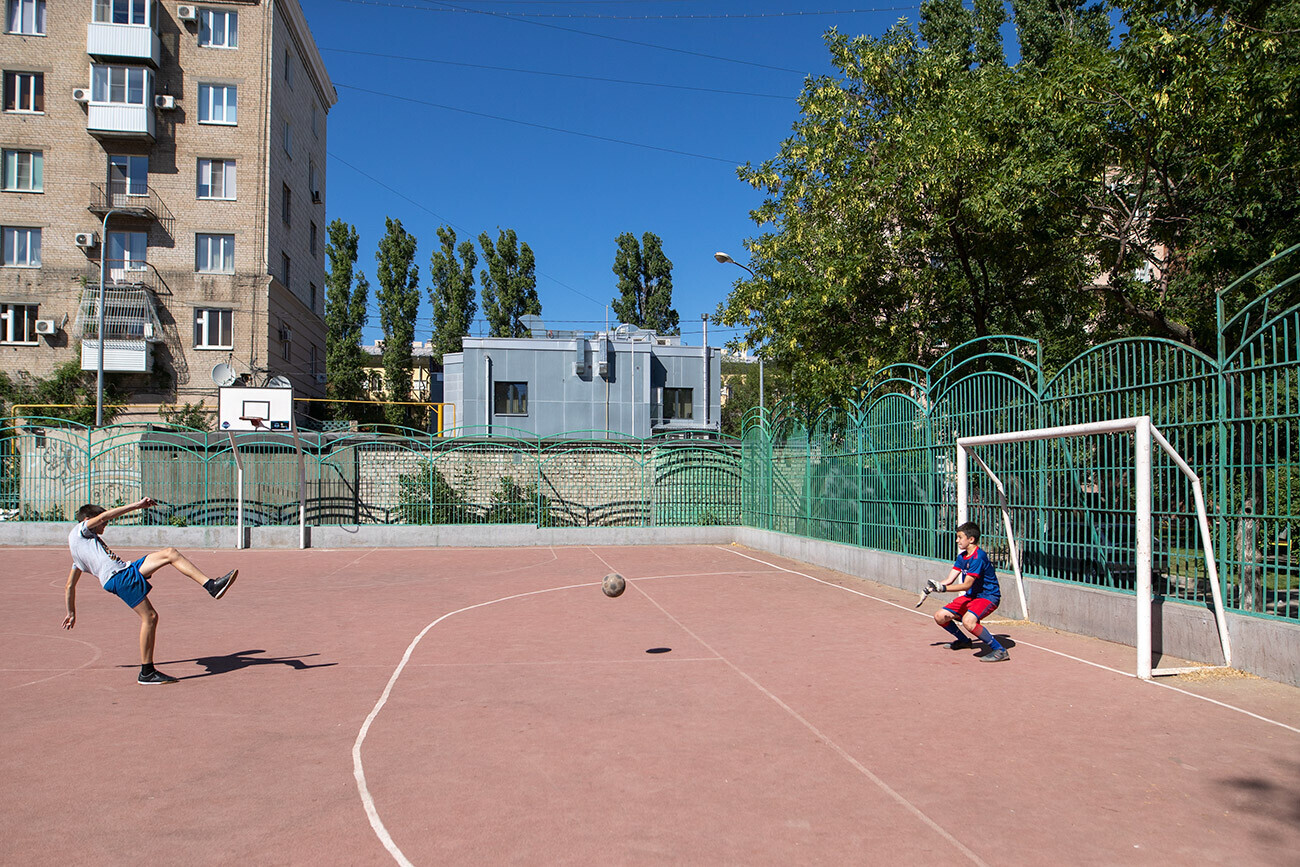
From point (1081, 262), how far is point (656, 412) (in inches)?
1200

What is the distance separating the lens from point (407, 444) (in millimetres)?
24469

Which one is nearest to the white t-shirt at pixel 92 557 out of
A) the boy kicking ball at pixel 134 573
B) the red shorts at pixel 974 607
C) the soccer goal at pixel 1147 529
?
Result: the boy kicking ball at pixel 134 573

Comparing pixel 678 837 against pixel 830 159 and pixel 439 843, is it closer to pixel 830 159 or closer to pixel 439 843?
pixel 439 843

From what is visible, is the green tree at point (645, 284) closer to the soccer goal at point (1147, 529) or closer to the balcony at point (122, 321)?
the balcony at point (122, 321)

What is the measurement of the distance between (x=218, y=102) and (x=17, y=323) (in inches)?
463

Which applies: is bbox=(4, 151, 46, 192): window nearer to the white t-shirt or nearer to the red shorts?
the white t-shirt

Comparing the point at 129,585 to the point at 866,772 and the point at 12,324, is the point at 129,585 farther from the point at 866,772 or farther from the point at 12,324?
the point at 12,324

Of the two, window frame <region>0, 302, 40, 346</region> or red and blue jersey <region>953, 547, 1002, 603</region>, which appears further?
window frame <region>0, 302, 40, 346</region>

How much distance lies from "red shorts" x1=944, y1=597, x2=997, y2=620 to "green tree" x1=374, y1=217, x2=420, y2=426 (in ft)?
157

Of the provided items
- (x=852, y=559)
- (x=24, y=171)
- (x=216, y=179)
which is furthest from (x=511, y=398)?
(x=852, y=559)

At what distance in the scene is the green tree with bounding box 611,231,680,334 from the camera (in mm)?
60406

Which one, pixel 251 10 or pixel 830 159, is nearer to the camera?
pixel 830 159

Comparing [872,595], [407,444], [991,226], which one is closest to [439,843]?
[872,595]

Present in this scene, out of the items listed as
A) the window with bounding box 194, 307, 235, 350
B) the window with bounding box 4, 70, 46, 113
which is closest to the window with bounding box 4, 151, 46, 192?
the window with bounding box 4, 70, 46, 113
